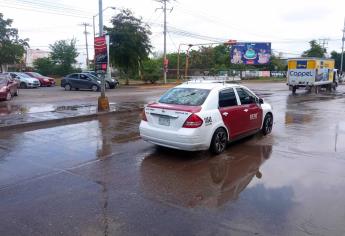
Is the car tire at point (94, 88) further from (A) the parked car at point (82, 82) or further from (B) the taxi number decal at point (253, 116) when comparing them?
(B) the taxi number decal at point (253, 116)

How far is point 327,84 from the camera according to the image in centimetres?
3306

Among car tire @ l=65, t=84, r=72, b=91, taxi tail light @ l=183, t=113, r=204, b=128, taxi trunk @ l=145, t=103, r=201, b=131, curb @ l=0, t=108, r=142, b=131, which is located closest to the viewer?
taxi tail light @ l=183, t=113, r=204, b=128

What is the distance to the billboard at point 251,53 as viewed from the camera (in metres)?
65.6

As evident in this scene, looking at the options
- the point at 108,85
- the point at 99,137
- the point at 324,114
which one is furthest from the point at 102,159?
the point at 108,85

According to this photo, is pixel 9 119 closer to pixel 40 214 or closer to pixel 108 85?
pixel 40 214

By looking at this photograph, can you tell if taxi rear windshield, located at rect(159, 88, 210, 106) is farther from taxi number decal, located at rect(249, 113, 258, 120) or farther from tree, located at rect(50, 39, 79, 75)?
tree, located at rect(50, 39, 79, 75)

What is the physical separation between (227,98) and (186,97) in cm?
98

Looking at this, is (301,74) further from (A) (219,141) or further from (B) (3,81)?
(A) (219,141)

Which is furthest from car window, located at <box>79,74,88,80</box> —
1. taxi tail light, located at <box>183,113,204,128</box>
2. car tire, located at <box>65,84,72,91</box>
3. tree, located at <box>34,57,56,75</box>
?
tree, located at <box>34,57,56,75</box>

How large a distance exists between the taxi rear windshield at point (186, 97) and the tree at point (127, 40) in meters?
29.6

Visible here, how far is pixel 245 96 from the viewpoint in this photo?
9.29 metres

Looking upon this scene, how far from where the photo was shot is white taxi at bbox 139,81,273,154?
24.6 feet

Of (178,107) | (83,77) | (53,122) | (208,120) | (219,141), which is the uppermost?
(83,77)

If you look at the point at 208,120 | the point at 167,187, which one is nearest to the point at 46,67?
the point at 208,120
